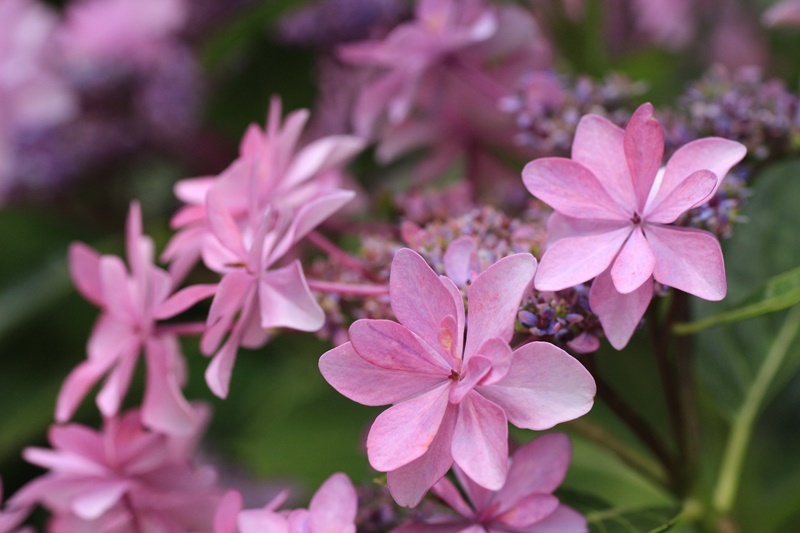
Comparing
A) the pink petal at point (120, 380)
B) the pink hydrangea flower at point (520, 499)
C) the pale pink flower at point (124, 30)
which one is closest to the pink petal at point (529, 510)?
the pink hydrangea flower at point (520, 499)

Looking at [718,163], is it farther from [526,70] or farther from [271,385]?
[271,385]

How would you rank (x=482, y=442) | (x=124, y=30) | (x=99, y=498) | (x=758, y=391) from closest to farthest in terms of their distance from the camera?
(x=482, y=442)
(x=99, y=498)
(x=758, y=391)
(x=124, y=30)

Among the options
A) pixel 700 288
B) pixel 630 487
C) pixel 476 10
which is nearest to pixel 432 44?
pixel 476 10

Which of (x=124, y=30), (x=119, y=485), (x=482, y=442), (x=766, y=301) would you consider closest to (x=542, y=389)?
(x=482, y=442)

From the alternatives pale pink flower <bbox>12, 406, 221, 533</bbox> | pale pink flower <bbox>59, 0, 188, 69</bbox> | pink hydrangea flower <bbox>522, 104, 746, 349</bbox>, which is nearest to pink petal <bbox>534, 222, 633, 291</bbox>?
pink hydrangea flower <bbox>522, 104, 746, 349</bbox>

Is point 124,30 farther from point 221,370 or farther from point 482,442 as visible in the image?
point 482,442

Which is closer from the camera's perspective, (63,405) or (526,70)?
(63,405)

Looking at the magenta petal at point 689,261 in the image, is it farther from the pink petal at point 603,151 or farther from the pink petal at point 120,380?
the pink petal at point 120,380
